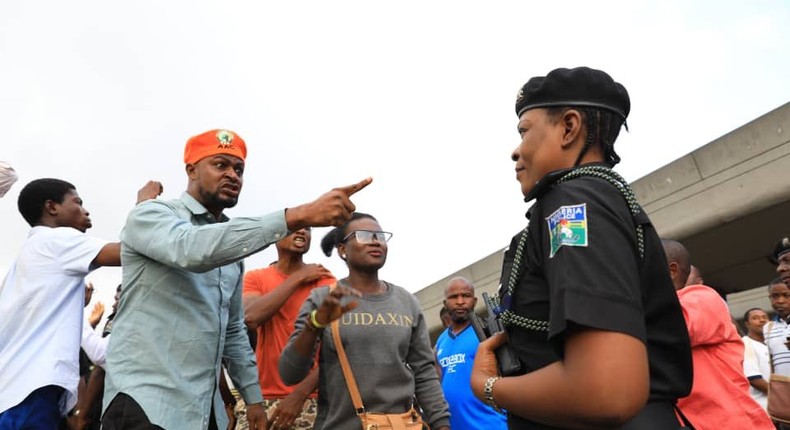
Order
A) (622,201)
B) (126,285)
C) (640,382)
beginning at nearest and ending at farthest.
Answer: (640,382), (622,201), (126,285)

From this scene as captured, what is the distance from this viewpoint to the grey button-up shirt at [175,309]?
299 centimetres

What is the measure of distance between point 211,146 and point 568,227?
96.8 inches

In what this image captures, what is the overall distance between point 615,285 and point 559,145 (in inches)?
21.5

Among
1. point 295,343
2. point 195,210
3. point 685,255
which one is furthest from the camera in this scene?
point 685,255

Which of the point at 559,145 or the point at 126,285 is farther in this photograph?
the point at 126,285

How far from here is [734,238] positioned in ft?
45.8

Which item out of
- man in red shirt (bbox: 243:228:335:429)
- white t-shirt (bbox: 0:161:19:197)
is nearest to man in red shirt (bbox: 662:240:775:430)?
man in red shirt (bbox: 243:228:335:429)

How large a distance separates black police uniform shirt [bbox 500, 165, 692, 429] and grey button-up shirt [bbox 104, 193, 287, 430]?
1384mm

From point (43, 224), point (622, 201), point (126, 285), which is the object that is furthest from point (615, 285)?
point (43, 224)

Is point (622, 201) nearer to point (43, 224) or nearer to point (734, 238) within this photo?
point (43, 224)

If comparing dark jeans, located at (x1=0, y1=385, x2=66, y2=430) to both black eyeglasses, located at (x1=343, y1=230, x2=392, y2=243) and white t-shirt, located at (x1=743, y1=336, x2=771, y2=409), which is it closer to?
black eyeglasses, located at (x1=343, y1=230, x2=392, y2=243)

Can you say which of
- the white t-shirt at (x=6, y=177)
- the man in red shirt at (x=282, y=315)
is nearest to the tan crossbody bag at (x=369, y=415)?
the man in red shirt at (x=282, y=315)

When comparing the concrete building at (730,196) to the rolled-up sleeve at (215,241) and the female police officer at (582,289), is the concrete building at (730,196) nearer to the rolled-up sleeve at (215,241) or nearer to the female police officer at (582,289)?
the rolled-up sleeve at (215,241)

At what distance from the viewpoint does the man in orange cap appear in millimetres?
2980
